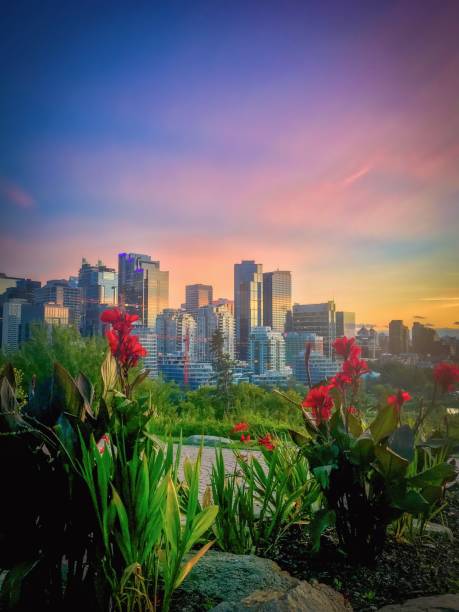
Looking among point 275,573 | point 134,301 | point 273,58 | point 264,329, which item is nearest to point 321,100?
point 273,58

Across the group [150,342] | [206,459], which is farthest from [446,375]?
[150,342]

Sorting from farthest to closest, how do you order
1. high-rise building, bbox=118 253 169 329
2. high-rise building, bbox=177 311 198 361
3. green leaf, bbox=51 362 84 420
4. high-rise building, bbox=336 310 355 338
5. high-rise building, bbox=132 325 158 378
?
high-rise building, bbox=118 253 169 329 → high-rise building, bbox=177 311 198 361 → high-rise building, bbox=132 325 158 378 → high-rise building, bbox=336 310 355 338 → green leaf, bbox=51 362 84 420

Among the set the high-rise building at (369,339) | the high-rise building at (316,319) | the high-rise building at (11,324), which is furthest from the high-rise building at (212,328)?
the high-rise building at (369,339)

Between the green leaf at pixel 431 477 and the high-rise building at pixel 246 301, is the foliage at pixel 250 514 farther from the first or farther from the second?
the high-rise building at pixel 246 301

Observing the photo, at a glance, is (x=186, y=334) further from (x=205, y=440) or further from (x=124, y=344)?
(x=124, y=344)

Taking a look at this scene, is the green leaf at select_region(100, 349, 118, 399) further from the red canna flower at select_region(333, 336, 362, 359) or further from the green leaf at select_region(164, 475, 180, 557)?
the red canna flower at select_region(333, 336, 362, 359)

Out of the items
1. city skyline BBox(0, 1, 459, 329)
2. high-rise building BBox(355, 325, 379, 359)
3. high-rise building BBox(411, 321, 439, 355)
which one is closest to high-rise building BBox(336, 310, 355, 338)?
high-rise building BBox(355, 325, 379, 359)
